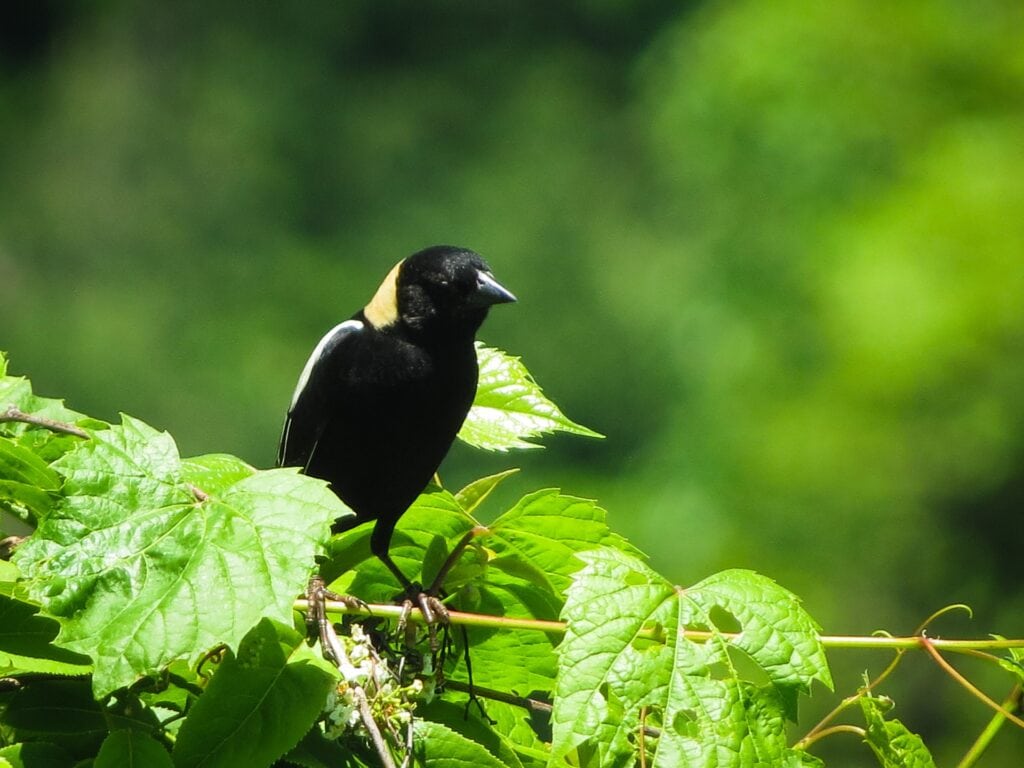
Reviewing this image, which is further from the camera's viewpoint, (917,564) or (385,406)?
(917,564)

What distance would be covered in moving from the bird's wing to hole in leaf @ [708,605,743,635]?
111 cm

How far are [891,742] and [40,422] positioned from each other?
0.79m

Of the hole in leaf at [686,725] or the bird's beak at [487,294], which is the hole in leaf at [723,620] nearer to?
the hole in leaf at [686,725]

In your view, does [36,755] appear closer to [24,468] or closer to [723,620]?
[24,468]

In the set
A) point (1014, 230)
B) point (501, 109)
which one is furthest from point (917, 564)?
point (501, 109)

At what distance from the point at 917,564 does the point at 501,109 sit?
12264 mm

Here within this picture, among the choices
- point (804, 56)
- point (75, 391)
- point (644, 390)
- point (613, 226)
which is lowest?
point (75, 391)

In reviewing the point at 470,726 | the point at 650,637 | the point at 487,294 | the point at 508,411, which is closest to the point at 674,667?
the point at 650,637

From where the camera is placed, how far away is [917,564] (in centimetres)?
1038

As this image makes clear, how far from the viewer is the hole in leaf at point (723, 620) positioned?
1.25 meters

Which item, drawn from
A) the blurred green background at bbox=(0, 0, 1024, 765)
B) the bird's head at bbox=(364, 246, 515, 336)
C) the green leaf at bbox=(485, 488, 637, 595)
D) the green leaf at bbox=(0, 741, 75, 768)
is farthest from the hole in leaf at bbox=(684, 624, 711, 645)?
the blurred green background at bbox=(0, 0, 1024, 765)

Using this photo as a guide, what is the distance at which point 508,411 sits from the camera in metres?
1.79

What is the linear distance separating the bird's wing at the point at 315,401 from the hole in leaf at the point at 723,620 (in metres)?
1.11

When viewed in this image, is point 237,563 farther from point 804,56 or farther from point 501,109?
point 501,109
